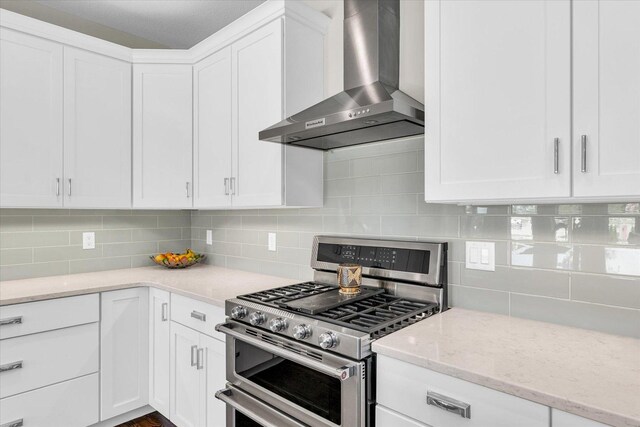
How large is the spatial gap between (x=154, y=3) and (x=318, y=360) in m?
2.50

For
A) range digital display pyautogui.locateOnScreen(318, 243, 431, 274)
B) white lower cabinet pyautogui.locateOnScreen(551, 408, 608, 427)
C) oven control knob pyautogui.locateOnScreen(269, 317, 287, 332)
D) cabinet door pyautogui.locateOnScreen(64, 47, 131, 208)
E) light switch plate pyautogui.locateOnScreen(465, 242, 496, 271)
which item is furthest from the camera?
cabinet door pyautogui.locateOnScreen(64, 47, 131, 208)

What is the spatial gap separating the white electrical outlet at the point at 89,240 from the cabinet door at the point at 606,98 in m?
2.89

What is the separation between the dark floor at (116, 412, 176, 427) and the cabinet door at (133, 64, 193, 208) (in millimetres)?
1372

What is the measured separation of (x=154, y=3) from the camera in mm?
2574

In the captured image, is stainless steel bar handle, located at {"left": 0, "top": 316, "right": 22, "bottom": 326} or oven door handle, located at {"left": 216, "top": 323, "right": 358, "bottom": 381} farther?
stainless steel bar handle, located at {"left": 0, "top": 316, "right": 22, "bottom": 326}

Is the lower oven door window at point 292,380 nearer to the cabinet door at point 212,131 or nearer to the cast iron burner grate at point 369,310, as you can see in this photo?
the cast iron burner grate at point 369,310

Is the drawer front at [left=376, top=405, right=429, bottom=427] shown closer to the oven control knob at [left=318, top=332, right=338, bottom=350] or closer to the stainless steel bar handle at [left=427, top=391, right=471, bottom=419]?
the stainless steel bar handle at [left=427, top=391, right=471, bottom=419]

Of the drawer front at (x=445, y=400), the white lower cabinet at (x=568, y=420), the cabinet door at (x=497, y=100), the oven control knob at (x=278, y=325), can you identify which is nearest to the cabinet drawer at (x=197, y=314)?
the oven control knob at (x=278, y=325)

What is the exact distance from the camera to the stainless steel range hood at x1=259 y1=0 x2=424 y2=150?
1.61 m

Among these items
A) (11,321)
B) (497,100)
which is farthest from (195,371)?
(497,100)

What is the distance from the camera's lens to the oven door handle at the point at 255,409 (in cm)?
153

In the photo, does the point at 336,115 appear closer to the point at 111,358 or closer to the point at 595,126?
the point at 595,126

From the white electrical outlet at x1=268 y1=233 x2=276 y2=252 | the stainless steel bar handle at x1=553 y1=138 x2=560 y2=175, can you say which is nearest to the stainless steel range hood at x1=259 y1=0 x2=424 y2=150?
the stainless steel bar handle at x1=553 y1=138 x2=560 y2=175

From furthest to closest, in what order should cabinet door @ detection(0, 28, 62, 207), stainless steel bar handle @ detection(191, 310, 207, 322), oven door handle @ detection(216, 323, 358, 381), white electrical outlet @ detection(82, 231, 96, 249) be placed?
white electrical outlet @ detection(82, 231, 96, 249) < cabinet door @ detection(0, 28, 62, 207) < stainless steel bar handle @ detection(191, 310, 207, 322) < oven door handle @ detection(216, 323, 358, 381)
